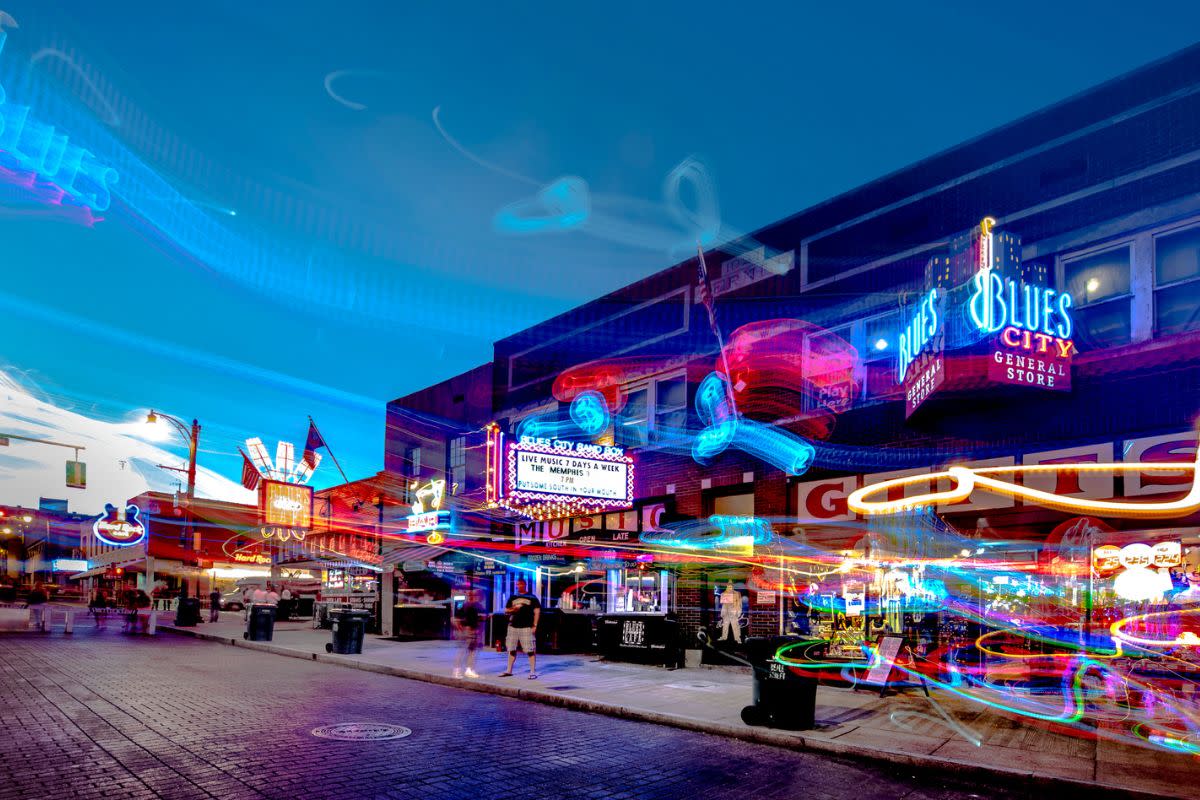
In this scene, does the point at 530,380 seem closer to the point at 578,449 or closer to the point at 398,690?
the point at 578,449

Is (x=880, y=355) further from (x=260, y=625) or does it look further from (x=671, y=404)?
(x=260, y=625)

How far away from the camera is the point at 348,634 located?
20812 mm

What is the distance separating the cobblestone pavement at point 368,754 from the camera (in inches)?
293

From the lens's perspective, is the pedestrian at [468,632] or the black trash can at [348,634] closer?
the pedestrian at [468,632]

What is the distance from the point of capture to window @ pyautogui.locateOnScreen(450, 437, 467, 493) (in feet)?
104

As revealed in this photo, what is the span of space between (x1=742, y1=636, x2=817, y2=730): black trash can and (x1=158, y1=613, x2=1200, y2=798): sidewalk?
217mm

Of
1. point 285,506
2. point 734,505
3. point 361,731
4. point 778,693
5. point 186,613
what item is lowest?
point 186,613

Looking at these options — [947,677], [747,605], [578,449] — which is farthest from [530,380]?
[947,677]

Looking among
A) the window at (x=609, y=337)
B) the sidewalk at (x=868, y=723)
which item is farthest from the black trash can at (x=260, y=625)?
the window at (x=609, y=337)

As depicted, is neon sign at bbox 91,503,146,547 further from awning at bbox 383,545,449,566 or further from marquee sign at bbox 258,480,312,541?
awning at bbox 383,545,449,566

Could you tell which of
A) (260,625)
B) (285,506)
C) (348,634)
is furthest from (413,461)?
(348,634)

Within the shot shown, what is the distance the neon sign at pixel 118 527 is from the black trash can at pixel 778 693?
38.8 m

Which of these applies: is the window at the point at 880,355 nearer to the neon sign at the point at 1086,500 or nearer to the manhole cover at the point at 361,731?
the neon sign at the point at 1086,500

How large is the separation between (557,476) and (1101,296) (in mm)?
12018
